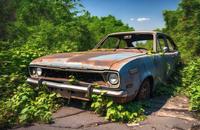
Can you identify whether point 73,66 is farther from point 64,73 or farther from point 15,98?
point 15,98

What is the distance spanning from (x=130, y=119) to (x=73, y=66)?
1.28 m

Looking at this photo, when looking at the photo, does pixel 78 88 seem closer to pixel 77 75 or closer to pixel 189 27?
pixel 77 75

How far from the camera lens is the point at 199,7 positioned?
1927 cm

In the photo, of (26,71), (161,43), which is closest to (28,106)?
(26,71)

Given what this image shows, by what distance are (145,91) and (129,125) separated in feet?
4.04

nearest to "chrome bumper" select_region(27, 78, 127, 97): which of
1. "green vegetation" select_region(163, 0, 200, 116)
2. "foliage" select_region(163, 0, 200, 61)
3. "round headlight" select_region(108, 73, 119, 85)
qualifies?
"round headlight" select_region(108, 73, 119, 85)

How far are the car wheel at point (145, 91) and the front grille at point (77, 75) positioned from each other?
0.86m

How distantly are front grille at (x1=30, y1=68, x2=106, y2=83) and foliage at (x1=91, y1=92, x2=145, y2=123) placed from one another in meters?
0.34

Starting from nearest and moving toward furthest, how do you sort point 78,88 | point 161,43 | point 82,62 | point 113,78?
point 113,78 → point 78,88 → point 82,62 → point 161,43

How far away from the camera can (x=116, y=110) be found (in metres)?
4.65

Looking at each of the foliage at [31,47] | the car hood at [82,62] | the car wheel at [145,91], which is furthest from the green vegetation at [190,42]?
the foliage at [31,47]

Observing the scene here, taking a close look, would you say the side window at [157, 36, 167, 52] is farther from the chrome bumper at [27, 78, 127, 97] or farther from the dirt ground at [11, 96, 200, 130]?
the chrome bumper at [27, 78, 127, 97]

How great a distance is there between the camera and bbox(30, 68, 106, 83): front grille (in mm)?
4935

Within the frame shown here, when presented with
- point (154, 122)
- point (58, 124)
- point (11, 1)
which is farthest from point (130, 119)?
point (11, 1)
